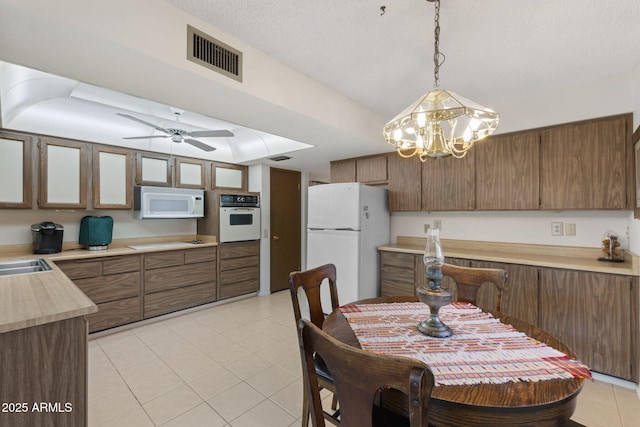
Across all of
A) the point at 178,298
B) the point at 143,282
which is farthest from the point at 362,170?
the point at 143,282

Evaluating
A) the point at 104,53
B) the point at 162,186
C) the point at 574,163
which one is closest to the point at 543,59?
the point at 574,163

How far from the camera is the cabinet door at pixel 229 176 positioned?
4328 millimetres

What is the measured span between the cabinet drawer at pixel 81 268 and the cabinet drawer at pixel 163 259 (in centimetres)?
46

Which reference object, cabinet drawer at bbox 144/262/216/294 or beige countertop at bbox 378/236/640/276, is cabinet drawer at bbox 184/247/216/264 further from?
beige countertop at bbox 378/236/640/276

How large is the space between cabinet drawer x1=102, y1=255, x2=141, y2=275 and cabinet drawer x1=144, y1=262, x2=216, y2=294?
17 centimetres

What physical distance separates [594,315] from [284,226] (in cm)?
399

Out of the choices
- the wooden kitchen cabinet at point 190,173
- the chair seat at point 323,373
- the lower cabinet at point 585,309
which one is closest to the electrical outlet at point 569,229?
the lower cabinet at point 585,309

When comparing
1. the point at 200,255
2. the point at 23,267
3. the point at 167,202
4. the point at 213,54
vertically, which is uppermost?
the point at 213,54

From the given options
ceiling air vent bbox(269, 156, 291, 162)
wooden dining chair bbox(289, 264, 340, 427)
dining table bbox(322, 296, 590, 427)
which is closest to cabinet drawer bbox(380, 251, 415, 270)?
wooden dining chair bbox(289, 264, 340, 427)

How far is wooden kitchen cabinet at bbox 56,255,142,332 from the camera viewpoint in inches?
112

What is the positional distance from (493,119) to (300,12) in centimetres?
120

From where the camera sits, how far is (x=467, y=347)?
3.76ft

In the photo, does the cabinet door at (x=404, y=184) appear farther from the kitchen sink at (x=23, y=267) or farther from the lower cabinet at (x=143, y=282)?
the kitchen sink at (x=23, y=267)

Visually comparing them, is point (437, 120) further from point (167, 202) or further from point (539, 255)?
point (167, 202)
